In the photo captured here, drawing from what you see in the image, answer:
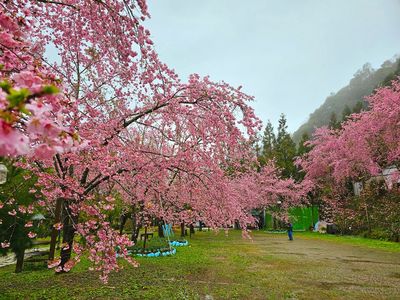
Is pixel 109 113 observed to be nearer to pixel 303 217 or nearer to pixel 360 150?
pixel 360 150

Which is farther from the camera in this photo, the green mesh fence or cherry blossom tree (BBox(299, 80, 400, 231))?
the green mesh fence

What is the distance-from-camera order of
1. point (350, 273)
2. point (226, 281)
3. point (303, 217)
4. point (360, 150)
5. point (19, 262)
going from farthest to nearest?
point (303, 217), point (360, 150), point (19, 262), point (350, 273), point (226, 281)

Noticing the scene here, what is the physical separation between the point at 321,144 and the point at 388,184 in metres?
6.86

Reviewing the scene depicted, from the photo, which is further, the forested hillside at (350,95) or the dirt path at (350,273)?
the forested hillside at (350,95)

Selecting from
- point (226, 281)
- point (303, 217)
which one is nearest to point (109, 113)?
point (226, 281)

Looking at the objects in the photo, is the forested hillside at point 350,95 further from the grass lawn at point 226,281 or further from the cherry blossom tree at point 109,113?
the cherry blossom tree at point 109,113

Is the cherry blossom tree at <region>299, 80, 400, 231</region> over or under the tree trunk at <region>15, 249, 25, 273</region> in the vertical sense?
over

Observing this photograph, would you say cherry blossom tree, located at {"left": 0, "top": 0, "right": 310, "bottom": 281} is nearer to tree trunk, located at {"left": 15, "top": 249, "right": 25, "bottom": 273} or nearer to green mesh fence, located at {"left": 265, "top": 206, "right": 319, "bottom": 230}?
tree trunk, located at {"left": 15, "top": 249, "right": 25, "bottom": 273}

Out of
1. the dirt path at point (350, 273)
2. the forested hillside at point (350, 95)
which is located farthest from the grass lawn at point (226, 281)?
the forested hillside at point (350, 95)

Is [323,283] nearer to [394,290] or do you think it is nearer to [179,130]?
[394,290]

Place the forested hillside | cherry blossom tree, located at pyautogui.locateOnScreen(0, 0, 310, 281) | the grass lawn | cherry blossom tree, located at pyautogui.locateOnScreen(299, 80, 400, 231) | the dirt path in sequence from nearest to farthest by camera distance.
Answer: cherry blossom tree, located at pyautogui.locateOnScreen(0, 0, 310, 281) → the grass lawn → the dirt path → cherry blossom tree, located at pyautogui.locateOnScreen(299, 80, 400, 231) → the forested hillside

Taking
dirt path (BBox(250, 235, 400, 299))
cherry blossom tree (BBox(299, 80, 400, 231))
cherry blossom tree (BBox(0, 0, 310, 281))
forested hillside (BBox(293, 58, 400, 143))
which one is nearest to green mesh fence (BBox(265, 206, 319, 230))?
cherry blossom tree (BBox(299, 80, 400, 231))

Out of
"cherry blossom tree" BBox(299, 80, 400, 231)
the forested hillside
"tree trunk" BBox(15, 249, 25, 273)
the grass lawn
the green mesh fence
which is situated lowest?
the grass lawn

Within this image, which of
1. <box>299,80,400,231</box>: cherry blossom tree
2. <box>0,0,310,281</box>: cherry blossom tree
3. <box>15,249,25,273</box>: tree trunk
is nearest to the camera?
<box>0,0,310,281</box>: cherry blossom tree
